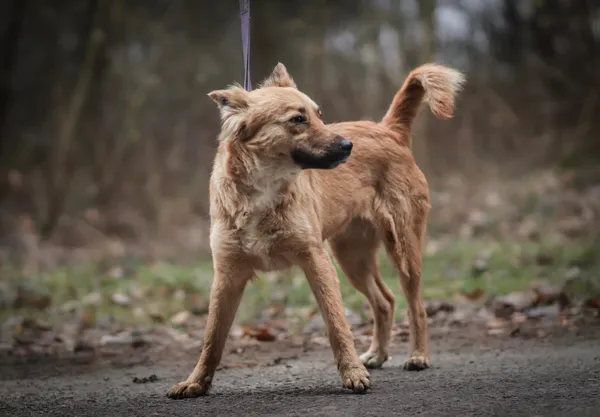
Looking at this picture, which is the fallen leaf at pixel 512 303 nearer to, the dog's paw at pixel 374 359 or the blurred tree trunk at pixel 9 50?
the dog's paw at pixel 374 359

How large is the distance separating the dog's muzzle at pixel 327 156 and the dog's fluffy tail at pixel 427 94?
1.11 metres

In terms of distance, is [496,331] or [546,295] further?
[546,295]

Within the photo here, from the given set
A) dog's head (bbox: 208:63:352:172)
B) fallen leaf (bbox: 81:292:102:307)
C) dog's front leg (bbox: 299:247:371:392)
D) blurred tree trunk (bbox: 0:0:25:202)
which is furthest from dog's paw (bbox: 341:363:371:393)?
blurred tree trunk (bbox: 0:0:25:202)

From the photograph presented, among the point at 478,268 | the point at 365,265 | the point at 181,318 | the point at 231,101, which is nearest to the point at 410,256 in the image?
the point at 365,265

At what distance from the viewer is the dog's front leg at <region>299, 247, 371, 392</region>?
3945 millimetres

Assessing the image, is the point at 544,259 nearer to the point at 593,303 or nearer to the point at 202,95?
the point at 593,303

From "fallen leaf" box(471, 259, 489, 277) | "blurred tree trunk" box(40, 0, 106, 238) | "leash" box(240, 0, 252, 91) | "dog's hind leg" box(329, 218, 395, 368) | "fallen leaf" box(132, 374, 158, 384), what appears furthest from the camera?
"blurred tree trunk" box(40, 0, 106, 238)

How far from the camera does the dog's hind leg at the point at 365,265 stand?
16.8 feet

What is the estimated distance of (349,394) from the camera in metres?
3.90

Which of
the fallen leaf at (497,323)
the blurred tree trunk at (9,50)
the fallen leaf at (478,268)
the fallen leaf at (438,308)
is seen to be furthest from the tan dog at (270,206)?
the blurred tree trunk at (9,50)

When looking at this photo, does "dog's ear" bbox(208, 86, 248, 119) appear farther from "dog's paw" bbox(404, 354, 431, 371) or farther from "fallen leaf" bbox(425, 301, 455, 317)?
"fallen leaf" bbox(425, 301, 455, 317)

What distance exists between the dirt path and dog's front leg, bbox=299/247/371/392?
0.10 m

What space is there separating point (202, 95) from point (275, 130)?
993cm

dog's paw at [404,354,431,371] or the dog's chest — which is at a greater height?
the dog's chest
